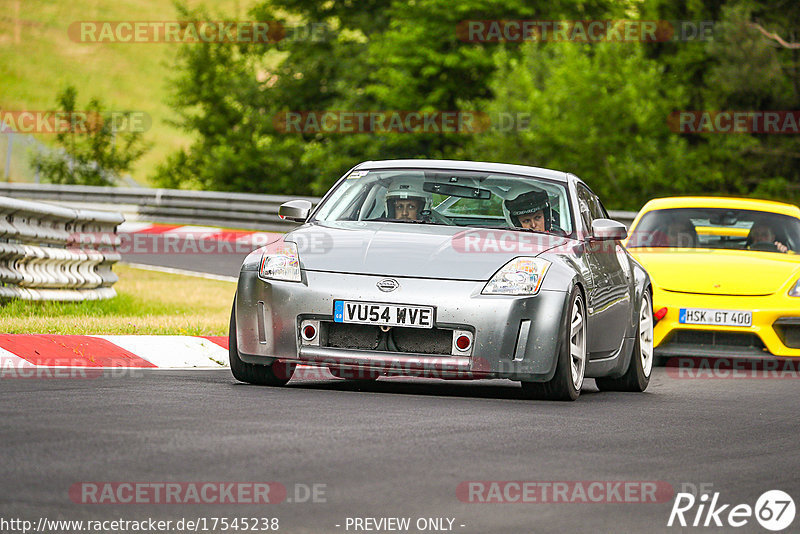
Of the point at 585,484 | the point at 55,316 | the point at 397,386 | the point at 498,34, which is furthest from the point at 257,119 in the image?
the point at 585,484

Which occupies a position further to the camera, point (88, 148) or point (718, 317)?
point (88, 148)

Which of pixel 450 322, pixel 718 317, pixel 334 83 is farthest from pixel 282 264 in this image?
pixel 334 83

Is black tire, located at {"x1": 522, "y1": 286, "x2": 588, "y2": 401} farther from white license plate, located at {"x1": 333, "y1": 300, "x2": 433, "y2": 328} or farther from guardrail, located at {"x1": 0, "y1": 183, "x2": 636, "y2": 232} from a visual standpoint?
guardrail, located at {"x1": 0, "y1": 183, "x2": 636, "y2": 232}

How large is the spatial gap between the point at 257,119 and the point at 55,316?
138 feet

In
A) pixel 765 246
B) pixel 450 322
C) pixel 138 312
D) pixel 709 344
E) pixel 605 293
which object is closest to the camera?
pixel 450 322

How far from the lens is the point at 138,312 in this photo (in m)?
14.0

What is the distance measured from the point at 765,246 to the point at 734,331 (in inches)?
58.2

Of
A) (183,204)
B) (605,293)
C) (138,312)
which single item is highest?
(605,293)

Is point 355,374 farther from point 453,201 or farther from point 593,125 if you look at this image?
point 593,125

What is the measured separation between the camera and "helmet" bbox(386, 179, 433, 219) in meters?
9.48

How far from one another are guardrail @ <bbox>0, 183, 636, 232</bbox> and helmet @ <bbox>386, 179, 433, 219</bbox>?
18.6m

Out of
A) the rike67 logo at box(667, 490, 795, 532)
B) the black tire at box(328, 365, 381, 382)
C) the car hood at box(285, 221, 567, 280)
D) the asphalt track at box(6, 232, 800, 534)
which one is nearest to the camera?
the asphalt track at box(6, 232, 800, 534)

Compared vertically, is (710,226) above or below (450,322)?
below

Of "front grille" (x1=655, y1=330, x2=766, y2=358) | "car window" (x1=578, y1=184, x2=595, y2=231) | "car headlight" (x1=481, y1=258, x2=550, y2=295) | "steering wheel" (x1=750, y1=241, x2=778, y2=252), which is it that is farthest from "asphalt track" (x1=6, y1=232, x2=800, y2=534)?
"steering wheel" (x1=750, y1=241, x2=778, y2=252)
